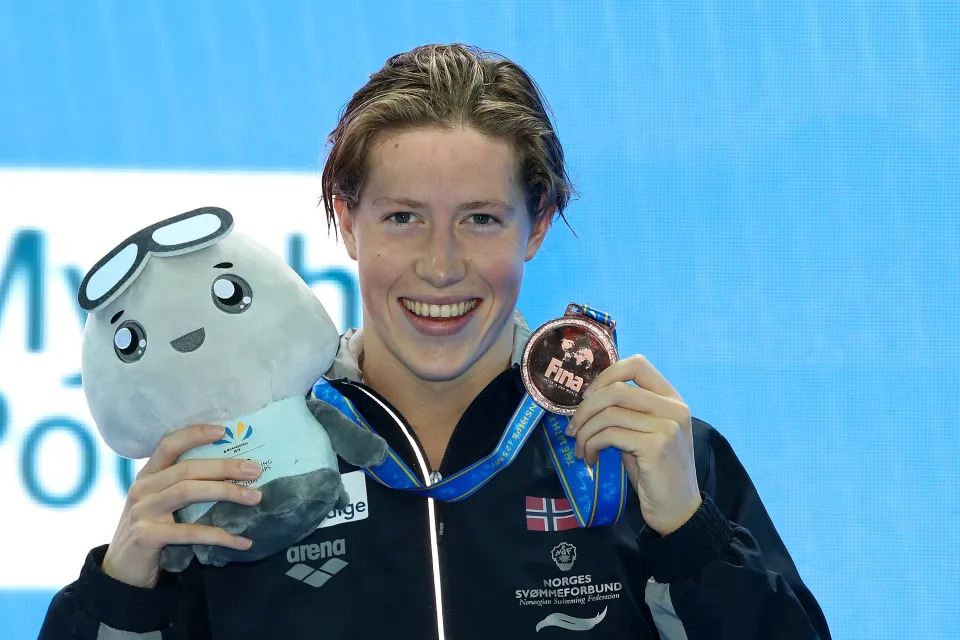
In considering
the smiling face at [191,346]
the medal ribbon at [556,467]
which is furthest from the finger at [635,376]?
the smiling face at [191,346]

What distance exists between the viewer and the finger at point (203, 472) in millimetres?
1355

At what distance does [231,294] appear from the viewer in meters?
1.43

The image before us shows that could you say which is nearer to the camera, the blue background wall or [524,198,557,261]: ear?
[524,198,557,261]: ear

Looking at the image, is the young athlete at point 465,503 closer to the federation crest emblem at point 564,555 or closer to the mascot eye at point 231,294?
the federation crest emblem at point 564,555

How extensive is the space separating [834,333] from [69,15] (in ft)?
5.84

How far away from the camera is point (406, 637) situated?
147cm

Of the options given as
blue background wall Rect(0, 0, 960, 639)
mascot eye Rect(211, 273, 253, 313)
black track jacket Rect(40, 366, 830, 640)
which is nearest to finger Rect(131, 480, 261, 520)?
black track jacket Rect(40, 366, 830, 640)

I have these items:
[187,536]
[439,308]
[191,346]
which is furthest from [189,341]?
[439,308]

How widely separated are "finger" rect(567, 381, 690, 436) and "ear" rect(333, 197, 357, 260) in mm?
460

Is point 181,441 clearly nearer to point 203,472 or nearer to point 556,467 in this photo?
point 203,472

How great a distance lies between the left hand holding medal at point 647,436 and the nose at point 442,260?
0.84 feet

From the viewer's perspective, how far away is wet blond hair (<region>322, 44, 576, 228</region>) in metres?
1.54

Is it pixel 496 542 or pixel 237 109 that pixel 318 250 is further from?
pixel 496 542

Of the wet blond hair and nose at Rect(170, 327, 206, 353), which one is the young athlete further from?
nose at Rect(170, 327, 206, 353)
